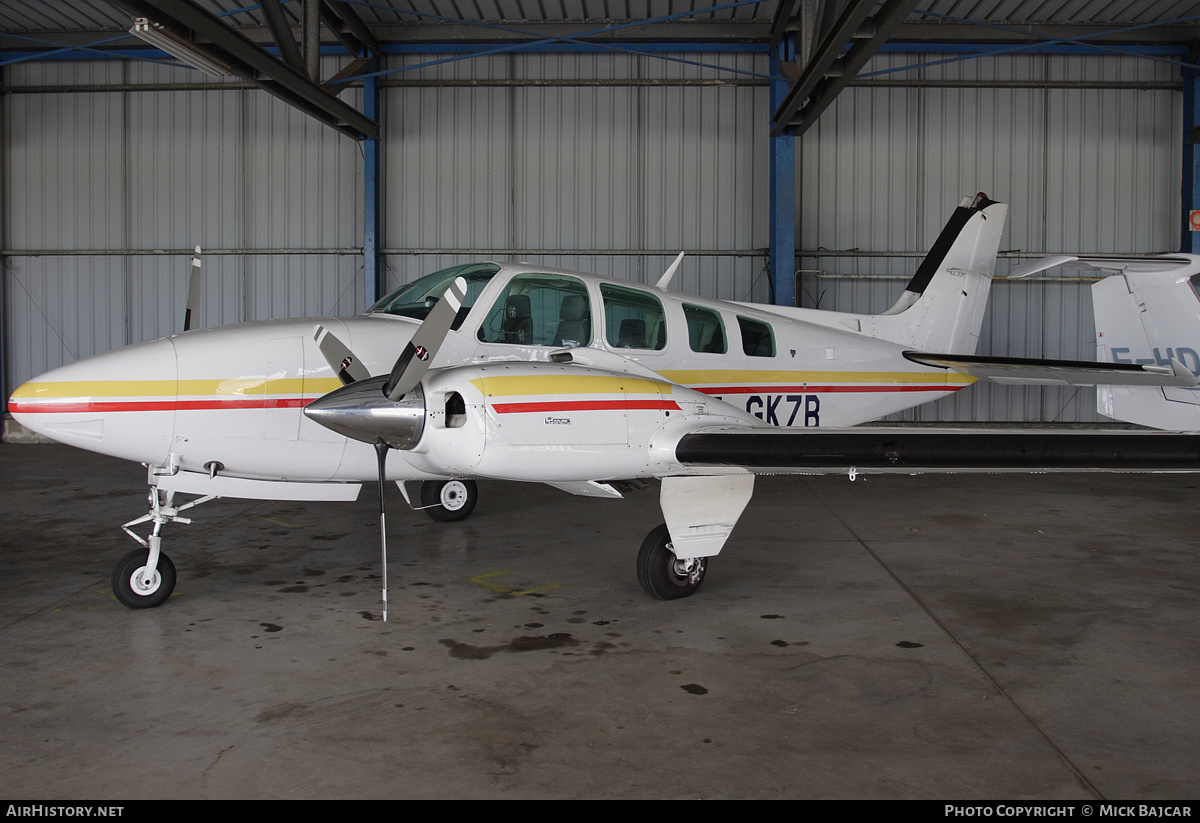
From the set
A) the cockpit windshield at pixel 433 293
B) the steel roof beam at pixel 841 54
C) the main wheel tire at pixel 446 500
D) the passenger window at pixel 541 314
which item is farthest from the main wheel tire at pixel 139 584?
the steel roof beam at pixel 841 54

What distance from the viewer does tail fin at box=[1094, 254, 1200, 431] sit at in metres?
6.34

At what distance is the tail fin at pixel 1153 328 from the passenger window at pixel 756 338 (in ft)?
8.57

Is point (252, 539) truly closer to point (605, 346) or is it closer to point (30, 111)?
point (605, 346)

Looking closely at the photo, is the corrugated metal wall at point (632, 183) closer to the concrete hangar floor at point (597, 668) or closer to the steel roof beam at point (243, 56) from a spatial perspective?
the steel roof beam at point (243, 56)

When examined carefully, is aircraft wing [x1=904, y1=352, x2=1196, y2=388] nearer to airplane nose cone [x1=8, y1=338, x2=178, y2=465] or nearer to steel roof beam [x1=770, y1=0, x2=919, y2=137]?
steel roof beam [x1=770, y1=0, x2=919, y2=137]

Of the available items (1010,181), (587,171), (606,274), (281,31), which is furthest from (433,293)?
(1010,181)

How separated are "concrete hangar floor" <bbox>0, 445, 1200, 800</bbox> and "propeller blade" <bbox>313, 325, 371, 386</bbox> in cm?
151

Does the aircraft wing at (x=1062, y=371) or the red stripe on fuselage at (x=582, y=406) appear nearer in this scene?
the red stripe on fuselage at (x=582, y=406)

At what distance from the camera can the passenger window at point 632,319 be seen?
19.9ft

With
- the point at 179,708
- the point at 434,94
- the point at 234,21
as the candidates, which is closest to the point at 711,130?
the point at 434,94

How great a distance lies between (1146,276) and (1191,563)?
2.37m

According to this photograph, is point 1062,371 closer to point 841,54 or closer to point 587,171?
point 841,54

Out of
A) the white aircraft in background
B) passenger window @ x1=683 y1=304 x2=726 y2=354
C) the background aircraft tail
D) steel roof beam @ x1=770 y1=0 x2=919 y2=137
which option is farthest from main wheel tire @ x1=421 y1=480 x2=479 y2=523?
steel roof beam @ x1=770 y1=0 x2=919 y2=137

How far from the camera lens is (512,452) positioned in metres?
4.59
